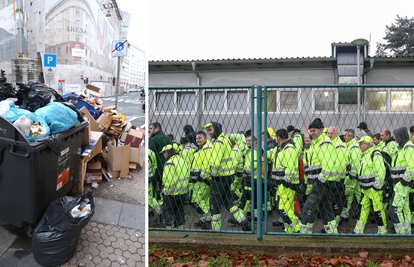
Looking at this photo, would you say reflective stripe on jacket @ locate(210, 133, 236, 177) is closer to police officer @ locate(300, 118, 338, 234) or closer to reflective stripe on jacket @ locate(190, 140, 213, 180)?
reflective stripe on jacket @ locate(190, 140, 213, 180)

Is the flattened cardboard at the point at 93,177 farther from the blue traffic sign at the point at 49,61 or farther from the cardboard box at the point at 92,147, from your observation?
the blue traffic sign at the point at 49,61

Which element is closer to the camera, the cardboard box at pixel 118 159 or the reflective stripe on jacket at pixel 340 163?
the reflective stripe on jacket at pixel 340 163

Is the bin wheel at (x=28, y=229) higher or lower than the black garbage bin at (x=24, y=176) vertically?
lower

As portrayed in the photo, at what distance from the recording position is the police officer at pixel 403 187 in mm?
3453

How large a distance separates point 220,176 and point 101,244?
1553mm

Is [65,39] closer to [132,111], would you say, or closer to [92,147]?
[132,111]

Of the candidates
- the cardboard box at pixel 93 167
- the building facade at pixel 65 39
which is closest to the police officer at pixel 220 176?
the cardboard box at pixel 93 167

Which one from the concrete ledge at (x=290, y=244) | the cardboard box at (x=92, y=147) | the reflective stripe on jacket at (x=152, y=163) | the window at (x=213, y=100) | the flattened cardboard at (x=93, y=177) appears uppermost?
the window at (x=213, y=100)


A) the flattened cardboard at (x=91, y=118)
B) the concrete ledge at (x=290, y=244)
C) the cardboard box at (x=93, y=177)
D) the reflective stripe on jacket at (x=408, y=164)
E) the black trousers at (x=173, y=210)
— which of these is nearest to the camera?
the concrete ledge at (x=290, y=244)

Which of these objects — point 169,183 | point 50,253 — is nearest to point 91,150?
point 169,183

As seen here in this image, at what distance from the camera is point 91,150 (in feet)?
14.2

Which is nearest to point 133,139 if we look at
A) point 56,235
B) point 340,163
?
point 56,235

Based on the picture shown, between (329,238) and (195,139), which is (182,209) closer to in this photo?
(195,139)

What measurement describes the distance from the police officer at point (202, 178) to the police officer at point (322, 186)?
48.3 inches
